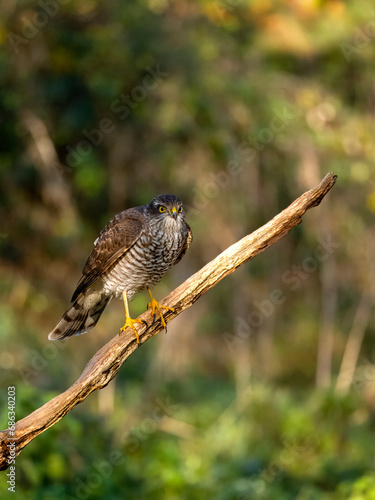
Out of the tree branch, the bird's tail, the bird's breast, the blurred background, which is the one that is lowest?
the tree branch

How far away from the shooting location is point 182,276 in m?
9.10

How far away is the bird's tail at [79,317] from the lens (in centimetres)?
440

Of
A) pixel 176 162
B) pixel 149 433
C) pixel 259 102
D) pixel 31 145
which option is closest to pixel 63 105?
pixel 31 145

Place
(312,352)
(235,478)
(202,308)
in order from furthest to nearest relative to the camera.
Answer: (312,352), (202,308), (235,478)

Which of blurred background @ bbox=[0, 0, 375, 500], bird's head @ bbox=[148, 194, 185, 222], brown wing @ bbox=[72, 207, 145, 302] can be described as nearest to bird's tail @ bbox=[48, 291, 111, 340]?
brown wing @ bbox=[72, 207, 145, 302]

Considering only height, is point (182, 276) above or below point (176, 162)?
below

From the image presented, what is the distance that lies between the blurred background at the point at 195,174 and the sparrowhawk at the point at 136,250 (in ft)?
7.51

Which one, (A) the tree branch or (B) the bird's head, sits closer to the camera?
(A) the tree branch

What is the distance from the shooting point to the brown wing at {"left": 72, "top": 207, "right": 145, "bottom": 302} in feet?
13.7

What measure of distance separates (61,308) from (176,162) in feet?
7.62

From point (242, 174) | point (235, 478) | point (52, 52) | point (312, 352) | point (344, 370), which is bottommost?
point (235, 478)

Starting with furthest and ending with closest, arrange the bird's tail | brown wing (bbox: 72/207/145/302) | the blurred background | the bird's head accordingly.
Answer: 1. the blurred background
2. the bird's tail
3. brown wing (bbox: 72/207/145/302)
4. the bird's head

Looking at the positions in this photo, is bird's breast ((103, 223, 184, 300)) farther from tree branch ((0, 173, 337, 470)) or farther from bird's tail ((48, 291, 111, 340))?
tree branch ((0, 173, 337, 470))

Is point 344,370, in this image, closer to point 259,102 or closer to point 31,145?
point 259,102
